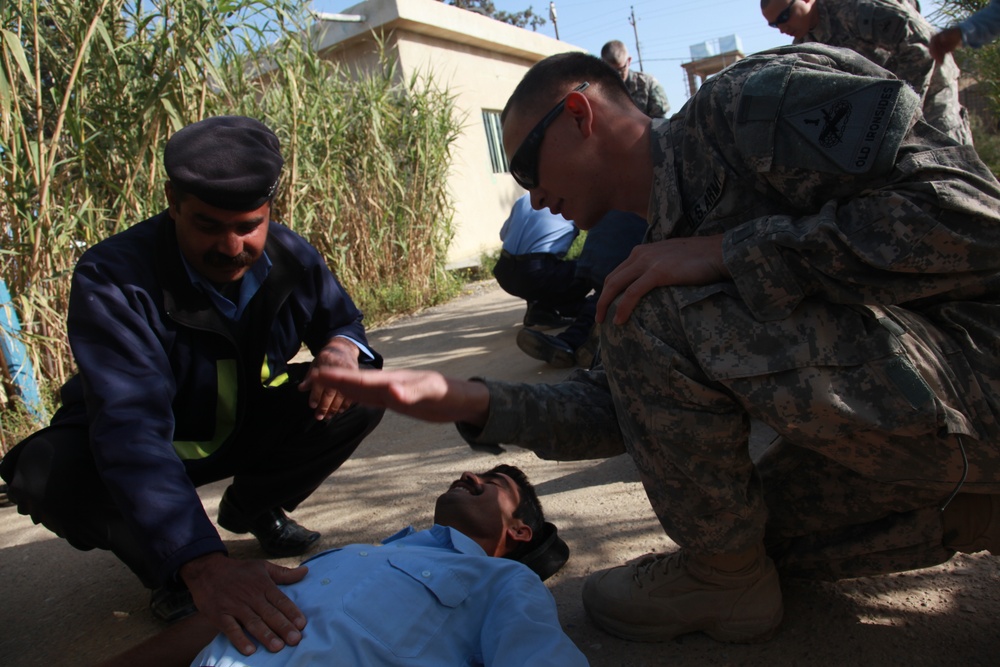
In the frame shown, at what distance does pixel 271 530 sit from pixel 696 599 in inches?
52.1

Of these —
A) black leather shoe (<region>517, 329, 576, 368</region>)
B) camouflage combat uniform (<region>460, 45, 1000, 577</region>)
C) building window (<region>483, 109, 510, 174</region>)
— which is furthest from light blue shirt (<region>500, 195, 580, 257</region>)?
building window (<region>483, 109, 510, 174</region>)

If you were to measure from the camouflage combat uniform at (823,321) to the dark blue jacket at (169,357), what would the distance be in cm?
69

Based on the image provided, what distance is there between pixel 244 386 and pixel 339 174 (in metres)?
4.83

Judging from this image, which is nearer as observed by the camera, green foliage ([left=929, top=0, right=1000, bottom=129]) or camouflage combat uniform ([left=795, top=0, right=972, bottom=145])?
camouflage combat uniform ([left=795, top=0, right=972, bottom=145])

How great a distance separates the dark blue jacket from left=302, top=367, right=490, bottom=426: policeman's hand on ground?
0.41 metres

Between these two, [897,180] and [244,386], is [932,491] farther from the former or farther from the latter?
[244,386]

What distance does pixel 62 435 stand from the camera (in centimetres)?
201

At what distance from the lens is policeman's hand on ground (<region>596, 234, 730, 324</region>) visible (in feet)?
5.10

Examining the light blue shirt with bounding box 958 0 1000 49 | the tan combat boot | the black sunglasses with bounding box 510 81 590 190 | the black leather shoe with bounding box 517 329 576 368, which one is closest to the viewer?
the tan combat boot

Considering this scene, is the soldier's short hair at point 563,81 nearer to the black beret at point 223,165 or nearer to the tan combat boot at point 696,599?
the black beret at point 223,165

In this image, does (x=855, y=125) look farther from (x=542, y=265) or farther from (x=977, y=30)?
(x=542, y=265)

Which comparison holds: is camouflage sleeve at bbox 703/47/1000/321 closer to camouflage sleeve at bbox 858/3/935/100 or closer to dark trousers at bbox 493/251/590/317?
camouflage sleeve at bbox 858/3/935/100

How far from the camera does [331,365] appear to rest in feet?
6.69

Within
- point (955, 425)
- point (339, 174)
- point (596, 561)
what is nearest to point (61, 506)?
point (596, 561)
